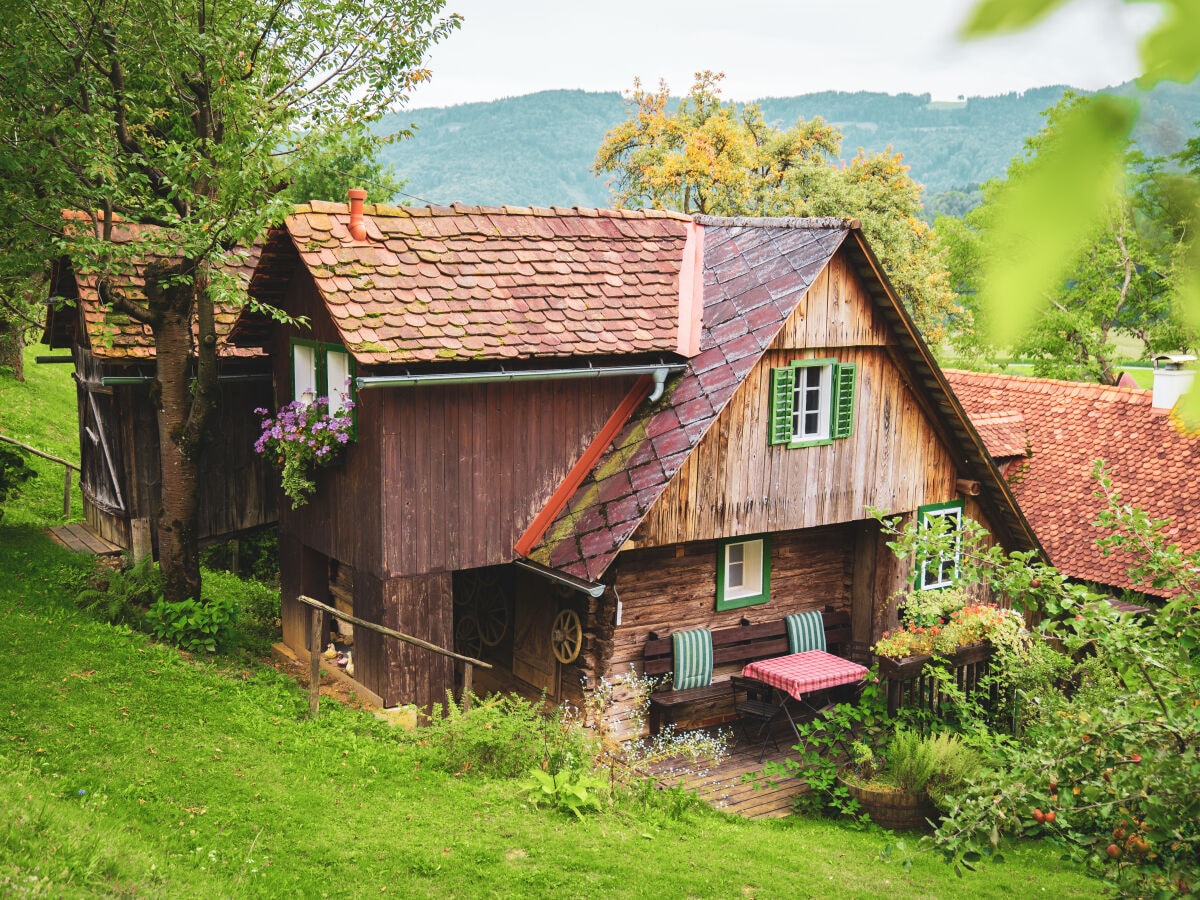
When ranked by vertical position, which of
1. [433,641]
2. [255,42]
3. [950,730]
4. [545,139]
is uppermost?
[545,139]

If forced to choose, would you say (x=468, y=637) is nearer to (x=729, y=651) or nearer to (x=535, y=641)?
(x=535, y=641)

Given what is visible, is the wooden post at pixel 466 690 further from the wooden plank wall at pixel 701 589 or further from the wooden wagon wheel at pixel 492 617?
Answer: the wooden wagon wheel at pixel 492 617

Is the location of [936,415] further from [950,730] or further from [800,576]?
[950,730]

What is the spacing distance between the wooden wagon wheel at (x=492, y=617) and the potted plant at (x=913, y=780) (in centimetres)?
456

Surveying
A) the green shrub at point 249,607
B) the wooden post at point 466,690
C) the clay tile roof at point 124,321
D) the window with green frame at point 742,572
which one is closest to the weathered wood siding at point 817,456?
the window with green frame at point 742,572

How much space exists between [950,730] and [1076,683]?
5.87 ft

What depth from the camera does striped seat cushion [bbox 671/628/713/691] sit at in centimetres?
1220

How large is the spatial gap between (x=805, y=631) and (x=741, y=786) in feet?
8.26

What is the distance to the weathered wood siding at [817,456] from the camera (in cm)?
1177

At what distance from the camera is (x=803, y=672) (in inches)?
484

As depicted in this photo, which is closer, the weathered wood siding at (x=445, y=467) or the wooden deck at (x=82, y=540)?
the weathered wood siding at (x=445, y=467)

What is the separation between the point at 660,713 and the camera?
12.2 metres

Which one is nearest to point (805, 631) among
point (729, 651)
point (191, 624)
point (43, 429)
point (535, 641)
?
point (729, 651)

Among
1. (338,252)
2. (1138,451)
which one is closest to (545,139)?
(1138,451)
